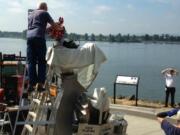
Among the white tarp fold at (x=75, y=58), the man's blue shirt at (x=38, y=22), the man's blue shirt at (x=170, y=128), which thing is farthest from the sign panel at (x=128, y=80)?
the man's blue shirt at (x=170, y=128)

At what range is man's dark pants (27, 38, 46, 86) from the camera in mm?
9383

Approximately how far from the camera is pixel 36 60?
31.3ft

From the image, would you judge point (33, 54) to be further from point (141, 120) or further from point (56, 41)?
point (141, 120)

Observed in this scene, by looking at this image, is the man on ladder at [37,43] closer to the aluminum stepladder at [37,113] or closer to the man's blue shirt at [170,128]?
the aluminum stepladder at [37,113]

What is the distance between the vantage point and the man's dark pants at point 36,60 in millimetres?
9383

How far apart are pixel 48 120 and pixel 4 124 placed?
7.41 feet

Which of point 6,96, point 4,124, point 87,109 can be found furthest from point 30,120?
point 6,96

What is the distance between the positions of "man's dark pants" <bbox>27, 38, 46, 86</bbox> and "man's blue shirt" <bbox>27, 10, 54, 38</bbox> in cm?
15

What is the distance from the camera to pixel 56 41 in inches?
337

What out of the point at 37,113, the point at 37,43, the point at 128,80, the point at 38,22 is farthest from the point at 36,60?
the point at 128,80

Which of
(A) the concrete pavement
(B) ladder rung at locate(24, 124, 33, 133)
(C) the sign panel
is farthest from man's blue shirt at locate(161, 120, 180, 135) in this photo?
(C) the sign panel

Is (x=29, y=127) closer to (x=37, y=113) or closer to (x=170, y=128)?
(x=37, y=113)

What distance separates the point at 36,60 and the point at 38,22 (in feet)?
2.51

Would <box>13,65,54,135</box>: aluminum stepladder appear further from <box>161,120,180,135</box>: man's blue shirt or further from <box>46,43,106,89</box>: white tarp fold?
<box>161,120,180,135</box>: man's blue shirt
